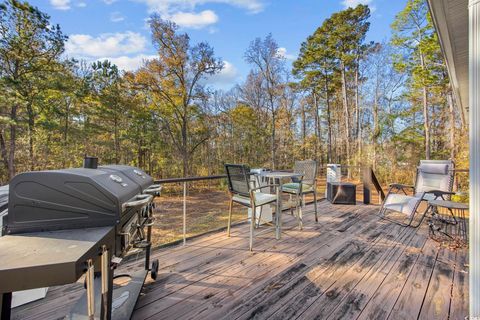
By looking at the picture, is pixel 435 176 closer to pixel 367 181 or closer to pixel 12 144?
pixel 367 181

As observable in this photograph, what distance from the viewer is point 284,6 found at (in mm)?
6609

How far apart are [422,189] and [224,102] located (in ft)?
35.7

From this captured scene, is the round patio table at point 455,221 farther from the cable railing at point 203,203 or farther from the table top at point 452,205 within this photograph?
the cable railing at point 203,203

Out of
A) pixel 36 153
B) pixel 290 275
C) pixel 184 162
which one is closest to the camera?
pixel 290 275

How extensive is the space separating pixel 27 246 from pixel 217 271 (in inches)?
66.6

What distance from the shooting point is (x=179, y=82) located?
1102cm

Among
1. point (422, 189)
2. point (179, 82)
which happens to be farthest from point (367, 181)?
point (179, 82)

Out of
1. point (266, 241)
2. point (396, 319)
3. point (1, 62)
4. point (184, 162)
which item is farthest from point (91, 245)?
point (184, 162)

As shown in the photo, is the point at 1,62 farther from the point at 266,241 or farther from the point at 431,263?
the point at 431,263

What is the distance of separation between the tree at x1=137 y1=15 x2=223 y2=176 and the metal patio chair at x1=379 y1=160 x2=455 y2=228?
378 inches

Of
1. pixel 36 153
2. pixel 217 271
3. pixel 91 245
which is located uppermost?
pixel 36 153

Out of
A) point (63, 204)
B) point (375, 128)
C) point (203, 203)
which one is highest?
point (375, 128)

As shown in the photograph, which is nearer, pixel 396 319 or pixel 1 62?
pixel 396 319

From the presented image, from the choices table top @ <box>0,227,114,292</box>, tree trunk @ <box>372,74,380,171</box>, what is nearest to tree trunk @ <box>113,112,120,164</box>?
table top @ <box>0,227,114,292</box>
